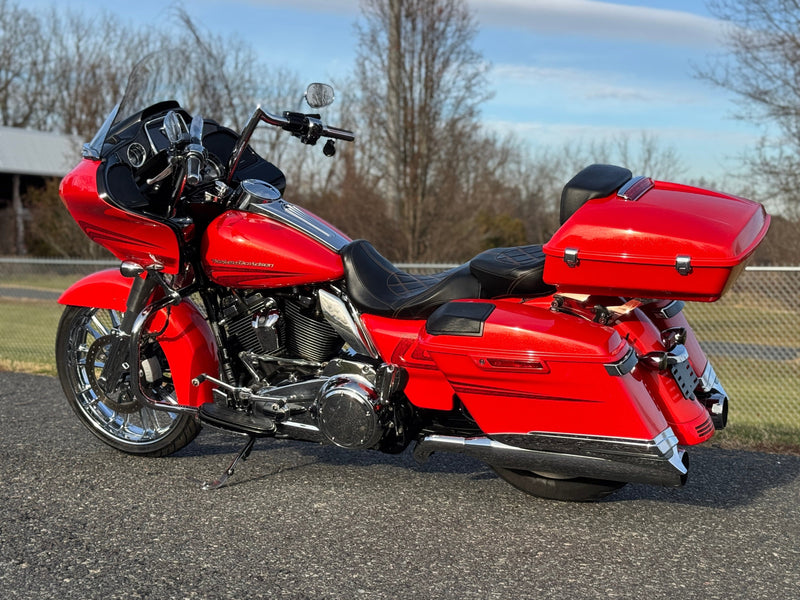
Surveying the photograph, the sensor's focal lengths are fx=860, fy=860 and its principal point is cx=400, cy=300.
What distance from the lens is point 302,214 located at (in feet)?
12.8

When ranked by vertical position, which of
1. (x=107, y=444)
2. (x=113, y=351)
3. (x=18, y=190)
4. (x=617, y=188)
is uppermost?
(x=617, y=188)

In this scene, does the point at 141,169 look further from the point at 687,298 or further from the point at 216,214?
the point at 687,298

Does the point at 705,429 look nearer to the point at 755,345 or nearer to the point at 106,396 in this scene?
the point at 106,396

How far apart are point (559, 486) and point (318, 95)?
80.0 inches

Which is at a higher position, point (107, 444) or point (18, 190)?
point (107, 444)

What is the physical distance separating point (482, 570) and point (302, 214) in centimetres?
175

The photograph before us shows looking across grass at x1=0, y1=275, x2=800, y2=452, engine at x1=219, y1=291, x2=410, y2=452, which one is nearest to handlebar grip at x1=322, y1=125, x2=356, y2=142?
engine at x1=219, y1=291, x2=410, y2=452

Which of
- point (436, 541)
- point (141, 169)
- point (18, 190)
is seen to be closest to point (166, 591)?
point (436, 541)

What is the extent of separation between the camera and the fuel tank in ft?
Result: 12.2

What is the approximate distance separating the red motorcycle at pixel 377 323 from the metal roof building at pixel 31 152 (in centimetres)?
2797

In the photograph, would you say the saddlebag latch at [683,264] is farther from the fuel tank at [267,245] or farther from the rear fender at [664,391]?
the fuel tank at [267,245]

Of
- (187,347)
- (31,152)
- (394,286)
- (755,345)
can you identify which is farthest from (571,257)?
(31,152)

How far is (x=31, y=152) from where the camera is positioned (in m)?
31.3

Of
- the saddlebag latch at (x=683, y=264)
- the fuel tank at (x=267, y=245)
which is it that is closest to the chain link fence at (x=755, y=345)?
the fuel tank at (x=267, y=245)
